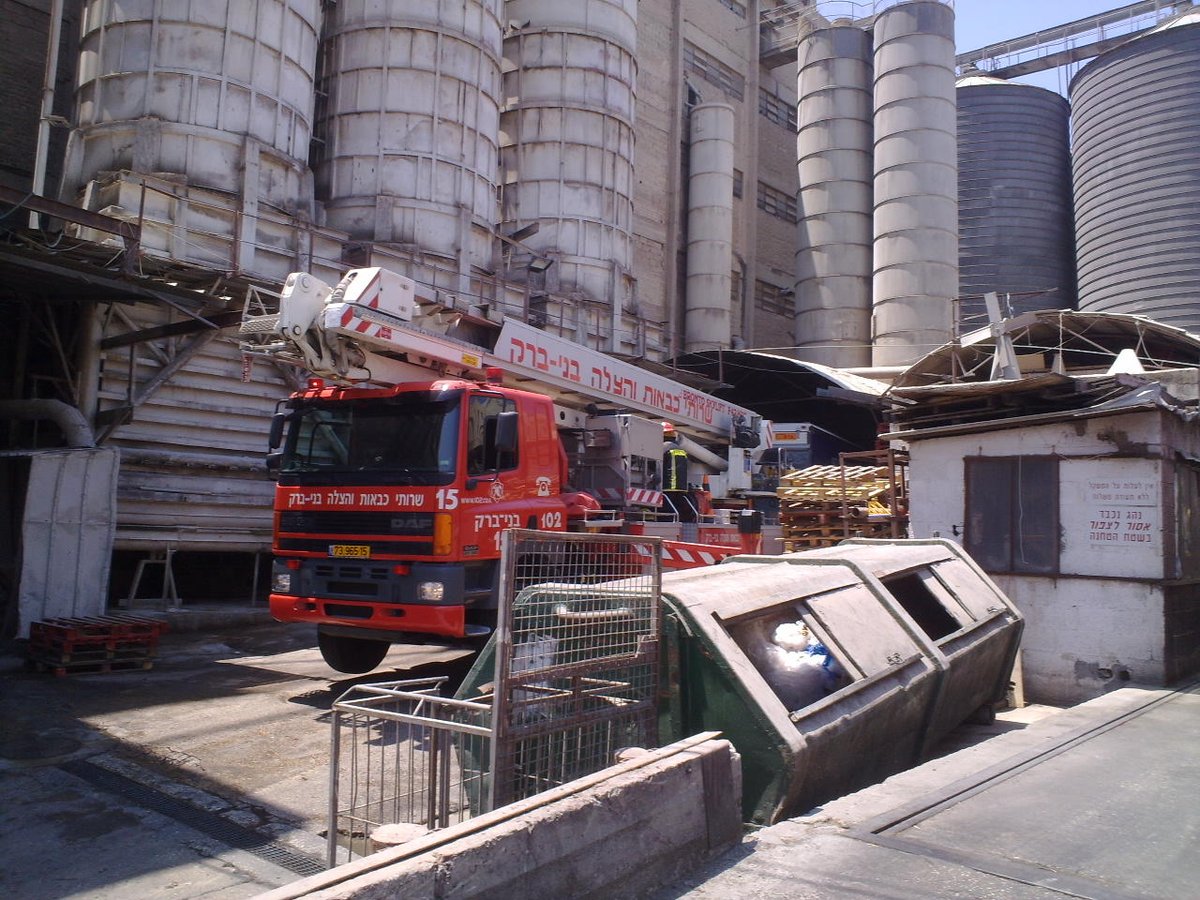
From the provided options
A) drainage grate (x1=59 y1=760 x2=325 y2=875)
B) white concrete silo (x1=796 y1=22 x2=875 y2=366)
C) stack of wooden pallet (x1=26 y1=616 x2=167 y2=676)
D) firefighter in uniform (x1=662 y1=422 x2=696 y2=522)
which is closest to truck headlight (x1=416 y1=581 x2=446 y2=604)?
drainage grate (x1=59 y1=760 x2=325 y2=875)

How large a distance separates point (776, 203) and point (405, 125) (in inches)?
794

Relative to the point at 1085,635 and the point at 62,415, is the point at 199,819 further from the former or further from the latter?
the point at 62,415

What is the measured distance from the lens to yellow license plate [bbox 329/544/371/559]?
8156mm

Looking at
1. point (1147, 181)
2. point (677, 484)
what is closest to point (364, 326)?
point (677, 484)

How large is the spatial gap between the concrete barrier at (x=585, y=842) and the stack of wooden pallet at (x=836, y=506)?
29.4 ft

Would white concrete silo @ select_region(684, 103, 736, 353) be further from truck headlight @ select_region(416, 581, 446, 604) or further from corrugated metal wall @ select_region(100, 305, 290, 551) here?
truck headlight @ select_region(416, 581, 446, 604)

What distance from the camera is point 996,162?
31062 millimetres

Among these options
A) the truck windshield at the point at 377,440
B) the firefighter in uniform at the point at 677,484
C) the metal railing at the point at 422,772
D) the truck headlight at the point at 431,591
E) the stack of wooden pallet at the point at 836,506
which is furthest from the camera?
the stack of wooden pallet at the point at 836,506

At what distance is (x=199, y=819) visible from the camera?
534cm

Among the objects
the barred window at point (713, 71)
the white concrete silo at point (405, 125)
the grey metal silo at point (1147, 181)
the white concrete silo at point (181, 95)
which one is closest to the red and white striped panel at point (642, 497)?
the white concrete silo at point (181, 95)

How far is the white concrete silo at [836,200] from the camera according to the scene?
3053 cm

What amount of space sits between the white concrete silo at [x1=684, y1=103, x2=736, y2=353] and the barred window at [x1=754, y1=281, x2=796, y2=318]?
385 cm

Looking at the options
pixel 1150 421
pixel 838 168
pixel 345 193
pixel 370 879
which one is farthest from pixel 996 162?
pixel 370 879

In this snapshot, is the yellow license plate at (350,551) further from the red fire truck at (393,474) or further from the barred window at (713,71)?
the barred window at (713,71)
